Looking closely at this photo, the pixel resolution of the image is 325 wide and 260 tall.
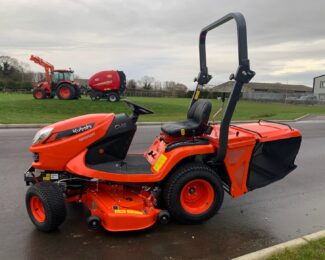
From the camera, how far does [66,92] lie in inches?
910

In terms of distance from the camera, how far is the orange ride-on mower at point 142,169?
346 centimetres

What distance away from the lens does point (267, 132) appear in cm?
418

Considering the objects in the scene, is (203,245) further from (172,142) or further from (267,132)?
(267,132)

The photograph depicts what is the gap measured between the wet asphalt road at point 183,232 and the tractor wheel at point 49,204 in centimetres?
11

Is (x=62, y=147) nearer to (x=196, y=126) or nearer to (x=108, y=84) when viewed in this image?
(x=196, y=126)

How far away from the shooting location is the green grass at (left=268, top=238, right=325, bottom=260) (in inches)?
115

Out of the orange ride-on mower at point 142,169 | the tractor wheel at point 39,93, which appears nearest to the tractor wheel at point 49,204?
the orange ride-on mower at point 142,169

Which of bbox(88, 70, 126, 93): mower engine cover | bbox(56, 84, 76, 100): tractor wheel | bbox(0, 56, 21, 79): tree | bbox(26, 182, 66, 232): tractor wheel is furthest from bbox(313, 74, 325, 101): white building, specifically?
bbox(26, 182, 66, 232): tractor wheel

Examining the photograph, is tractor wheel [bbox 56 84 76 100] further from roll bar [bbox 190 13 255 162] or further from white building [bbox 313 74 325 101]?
white building [bbox 313 74 325 101]

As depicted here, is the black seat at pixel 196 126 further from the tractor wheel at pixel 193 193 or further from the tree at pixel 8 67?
the tree at pixel 8 67

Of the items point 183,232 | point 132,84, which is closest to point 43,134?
point 183,232

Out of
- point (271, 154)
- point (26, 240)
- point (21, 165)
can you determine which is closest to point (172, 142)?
point (271, 154)

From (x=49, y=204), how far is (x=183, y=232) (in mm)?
1374

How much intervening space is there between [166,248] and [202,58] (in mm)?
2633
